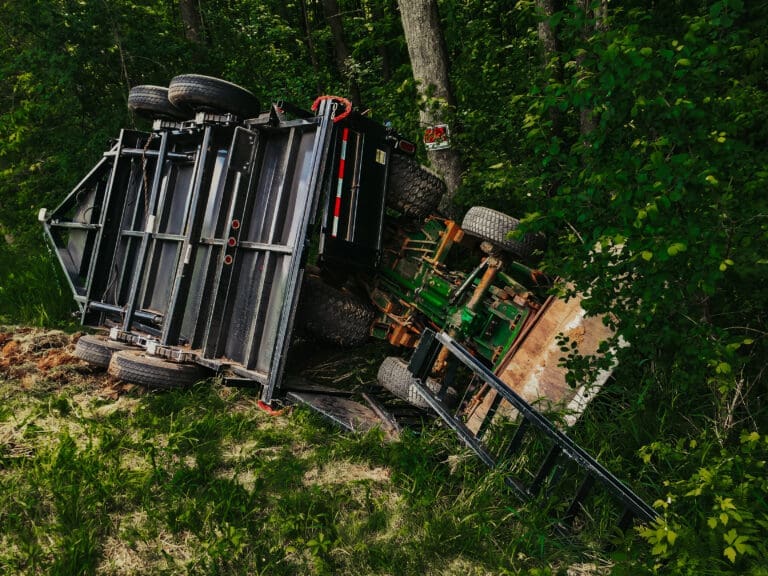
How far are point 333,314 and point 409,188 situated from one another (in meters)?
1.26

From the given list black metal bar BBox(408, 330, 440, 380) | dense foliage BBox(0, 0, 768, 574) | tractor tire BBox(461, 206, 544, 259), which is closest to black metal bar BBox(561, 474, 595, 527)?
dense foliage BBox(0, 0, 768, 574)

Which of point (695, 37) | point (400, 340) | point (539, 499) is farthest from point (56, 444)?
point (695, 37)

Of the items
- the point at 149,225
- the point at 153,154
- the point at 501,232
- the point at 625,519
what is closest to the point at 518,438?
the point at 625,519

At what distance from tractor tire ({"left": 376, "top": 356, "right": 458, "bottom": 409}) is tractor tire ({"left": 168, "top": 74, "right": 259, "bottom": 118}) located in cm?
255

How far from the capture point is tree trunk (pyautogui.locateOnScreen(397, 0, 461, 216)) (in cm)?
596

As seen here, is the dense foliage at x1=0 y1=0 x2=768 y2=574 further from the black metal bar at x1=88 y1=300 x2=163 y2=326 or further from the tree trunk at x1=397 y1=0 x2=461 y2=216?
the black metal bar at x1=88 y1=300 x2=163 y2=326

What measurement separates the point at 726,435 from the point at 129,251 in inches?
216

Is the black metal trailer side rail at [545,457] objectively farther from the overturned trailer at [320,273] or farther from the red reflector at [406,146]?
the red reflector at [406,146]

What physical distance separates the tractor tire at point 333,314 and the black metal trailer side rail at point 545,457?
111 centimetres

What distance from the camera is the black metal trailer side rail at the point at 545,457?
8.73 feet

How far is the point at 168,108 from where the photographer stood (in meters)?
5.82

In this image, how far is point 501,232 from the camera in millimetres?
4414

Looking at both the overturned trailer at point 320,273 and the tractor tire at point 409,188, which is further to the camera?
the tractor tire at point 409,188

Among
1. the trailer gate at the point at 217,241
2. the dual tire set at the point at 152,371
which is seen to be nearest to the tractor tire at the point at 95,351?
the dual tire set at the point at 152,371
